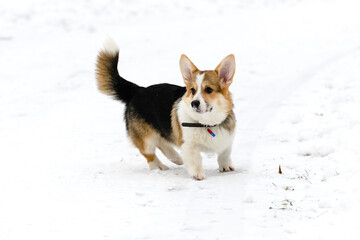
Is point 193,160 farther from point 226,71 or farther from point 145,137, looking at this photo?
point 226,71

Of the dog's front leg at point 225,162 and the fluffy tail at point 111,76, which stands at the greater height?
the fluffy tail at point 111,76

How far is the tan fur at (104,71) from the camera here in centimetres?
505

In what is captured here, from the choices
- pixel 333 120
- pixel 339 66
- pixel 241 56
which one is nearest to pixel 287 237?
pixel 333 120

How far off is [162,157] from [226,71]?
5.44 feet

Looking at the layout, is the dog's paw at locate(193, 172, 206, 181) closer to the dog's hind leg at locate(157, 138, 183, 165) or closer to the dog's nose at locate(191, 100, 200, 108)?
the dog's nose at locate(191, 100, 200, 108)

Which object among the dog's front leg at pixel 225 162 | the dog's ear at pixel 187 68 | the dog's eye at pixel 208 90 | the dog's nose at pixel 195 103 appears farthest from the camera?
the dog's front leg at pixel 225 162

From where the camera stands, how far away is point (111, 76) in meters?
5.10

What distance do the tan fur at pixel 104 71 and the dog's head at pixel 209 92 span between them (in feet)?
3.28

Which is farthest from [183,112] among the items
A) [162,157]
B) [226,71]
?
[162,157]

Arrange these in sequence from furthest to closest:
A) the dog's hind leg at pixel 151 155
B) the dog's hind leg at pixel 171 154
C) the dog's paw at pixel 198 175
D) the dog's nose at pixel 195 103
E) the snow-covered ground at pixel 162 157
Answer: the dog's hind leg at pixel 171 154, the dog's hind leg at pixel 151 155, the dog's paw at pixel 198 175, the dog's nose at pixel 195 103, the snow-covered ground at pixel 162 157

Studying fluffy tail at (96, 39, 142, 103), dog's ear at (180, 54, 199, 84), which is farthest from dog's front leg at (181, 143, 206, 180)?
fluffy tail at (96, 39, 142, 103)

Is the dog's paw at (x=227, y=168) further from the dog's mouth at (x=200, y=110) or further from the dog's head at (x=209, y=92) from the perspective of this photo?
the dog's mouth at (x=200, y=110)

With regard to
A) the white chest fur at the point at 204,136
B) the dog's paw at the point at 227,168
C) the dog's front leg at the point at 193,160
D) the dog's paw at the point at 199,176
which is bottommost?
the dog's paw at the point at 227,168

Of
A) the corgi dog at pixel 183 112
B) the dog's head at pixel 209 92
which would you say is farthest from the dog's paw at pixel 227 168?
the dog's head at pixel 209 92
